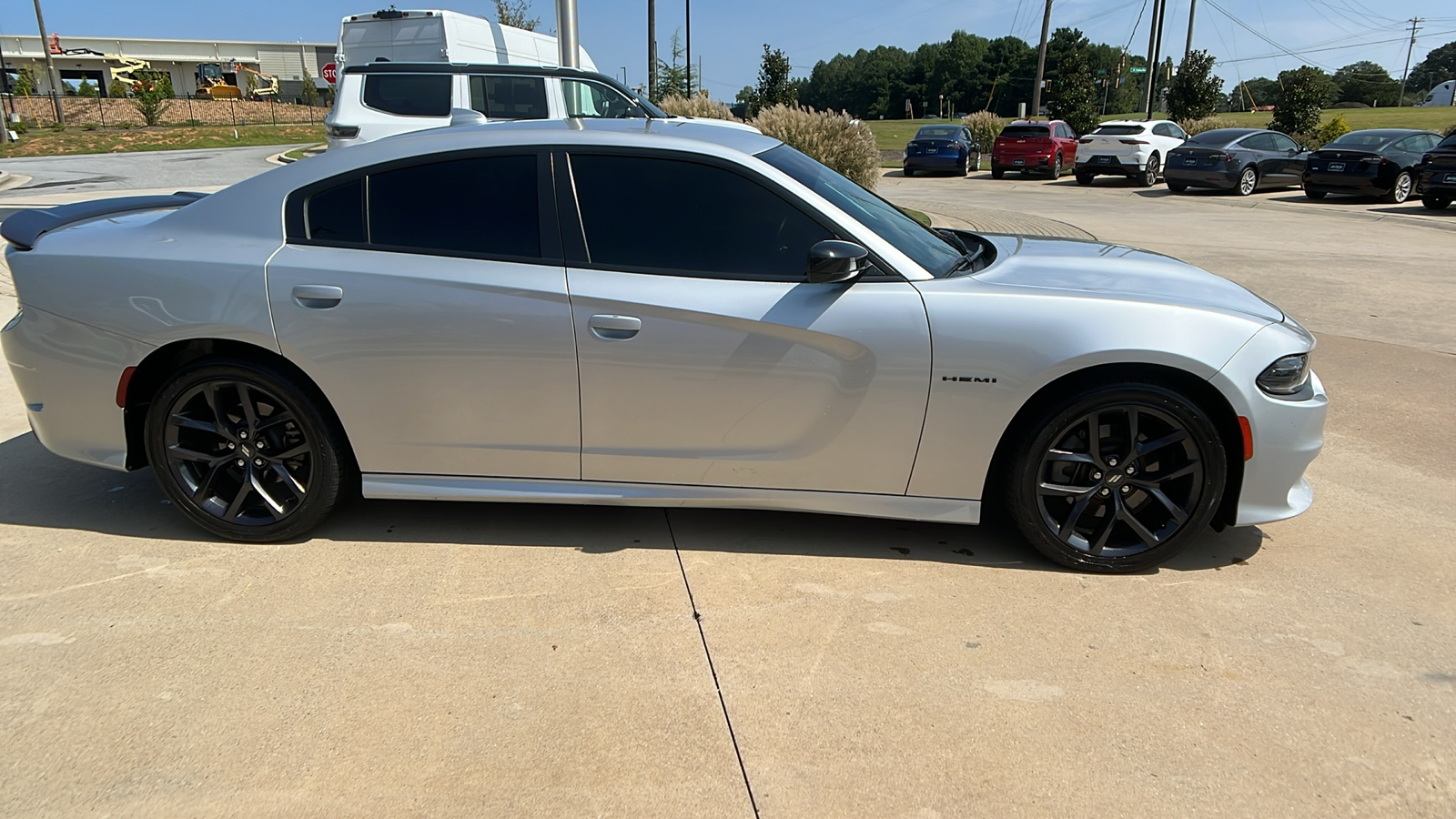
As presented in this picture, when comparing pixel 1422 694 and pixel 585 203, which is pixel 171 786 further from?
pixel 1422 694

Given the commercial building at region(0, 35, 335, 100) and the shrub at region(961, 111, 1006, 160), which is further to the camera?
the commercial building at region(0, 35, 335, 100)

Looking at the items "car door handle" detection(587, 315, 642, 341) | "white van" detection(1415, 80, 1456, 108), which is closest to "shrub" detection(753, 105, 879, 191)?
"car door handle" detection(587, 315, 642, 341)

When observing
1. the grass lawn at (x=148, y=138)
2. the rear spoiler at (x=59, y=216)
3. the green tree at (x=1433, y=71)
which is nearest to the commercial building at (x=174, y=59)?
the grass lawn at (x=148, y=138)

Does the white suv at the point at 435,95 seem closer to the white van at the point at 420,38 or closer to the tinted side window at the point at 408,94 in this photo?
the tinted side window at the point at 408,94

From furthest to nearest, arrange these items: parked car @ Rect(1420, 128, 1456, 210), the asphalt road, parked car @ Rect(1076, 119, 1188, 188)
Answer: parked car @ Rect(1076, 119, 1188, 188) → parked car @ Rect(1420, 128, 1456, 210) → the asphalt road

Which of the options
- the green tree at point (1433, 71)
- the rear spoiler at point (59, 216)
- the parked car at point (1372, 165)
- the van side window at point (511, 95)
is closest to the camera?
the rear spoiler at point (59, 216)

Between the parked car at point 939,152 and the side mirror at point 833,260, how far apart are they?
24218mm

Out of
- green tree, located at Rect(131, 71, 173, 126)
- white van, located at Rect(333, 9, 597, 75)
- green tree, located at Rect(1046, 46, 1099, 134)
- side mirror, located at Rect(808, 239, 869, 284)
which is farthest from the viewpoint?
green tree, located at Rect(131, 71, 173, 126)

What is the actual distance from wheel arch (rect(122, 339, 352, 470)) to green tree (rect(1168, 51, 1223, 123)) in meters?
36.0

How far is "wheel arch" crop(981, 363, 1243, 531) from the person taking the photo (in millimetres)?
3436

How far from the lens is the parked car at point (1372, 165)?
1811 centimetres

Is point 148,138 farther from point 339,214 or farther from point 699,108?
point 339,214

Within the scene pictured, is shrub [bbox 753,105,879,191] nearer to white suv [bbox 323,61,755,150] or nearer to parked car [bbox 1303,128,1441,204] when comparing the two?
white suv [bbox 323,61,755,150]

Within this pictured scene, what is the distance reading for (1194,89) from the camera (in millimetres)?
34281
